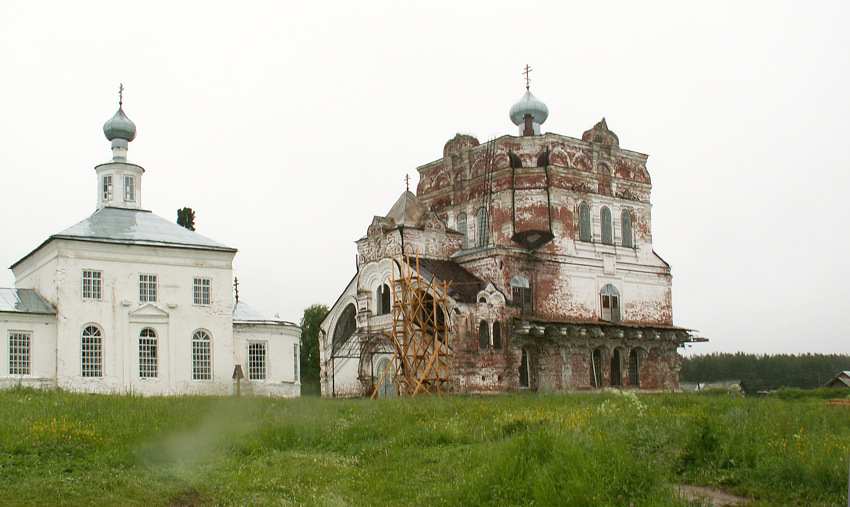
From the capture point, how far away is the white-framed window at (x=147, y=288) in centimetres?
3098

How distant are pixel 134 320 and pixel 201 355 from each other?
2604 mm

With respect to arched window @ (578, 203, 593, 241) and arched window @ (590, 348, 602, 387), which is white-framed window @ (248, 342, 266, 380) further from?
arched window @ (578, 203, 593, 241)

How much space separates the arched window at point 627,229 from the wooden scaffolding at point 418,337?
10.5m

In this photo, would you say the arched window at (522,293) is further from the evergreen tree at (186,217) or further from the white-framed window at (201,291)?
the evergreen tree at (186,217)

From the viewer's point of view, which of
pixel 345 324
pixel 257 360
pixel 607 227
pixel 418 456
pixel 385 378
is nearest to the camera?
pixel 418 456

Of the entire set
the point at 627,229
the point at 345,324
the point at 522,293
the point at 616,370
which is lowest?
the point at 616,370

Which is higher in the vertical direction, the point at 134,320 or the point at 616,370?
the point at 134,320

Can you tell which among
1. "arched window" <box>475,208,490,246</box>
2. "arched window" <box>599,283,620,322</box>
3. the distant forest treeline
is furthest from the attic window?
the distant forest treeline

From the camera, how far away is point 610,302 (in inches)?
1539

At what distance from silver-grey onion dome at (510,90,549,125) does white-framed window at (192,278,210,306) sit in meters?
16.2

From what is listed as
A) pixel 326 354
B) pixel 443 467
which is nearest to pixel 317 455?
pixel 443 467

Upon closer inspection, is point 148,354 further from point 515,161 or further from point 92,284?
point 515,161

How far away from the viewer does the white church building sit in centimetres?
2894

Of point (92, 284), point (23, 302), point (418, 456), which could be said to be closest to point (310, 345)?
point (92, 284)
